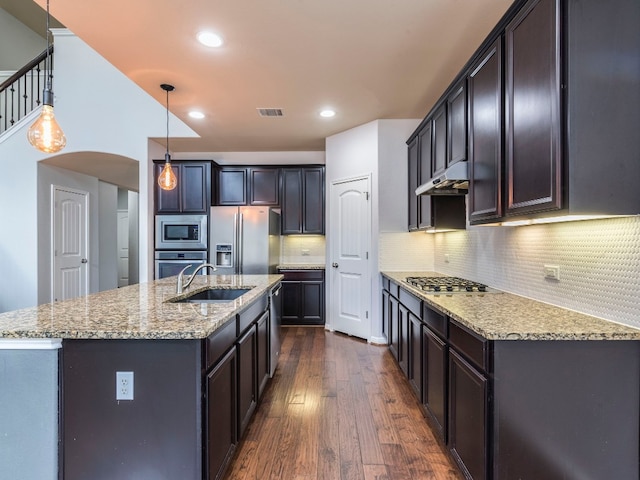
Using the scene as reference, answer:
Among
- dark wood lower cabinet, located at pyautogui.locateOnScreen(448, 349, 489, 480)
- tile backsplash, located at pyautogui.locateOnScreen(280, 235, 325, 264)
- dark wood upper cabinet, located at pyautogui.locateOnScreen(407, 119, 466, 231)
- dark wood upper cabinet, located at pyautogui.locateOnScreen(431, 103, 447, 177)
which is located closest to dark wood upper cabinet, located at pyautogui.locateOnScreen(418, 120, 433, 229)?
dark wood upper cabinet, located at pyautogui.locateOnScreen(407, 119, 466, 231)

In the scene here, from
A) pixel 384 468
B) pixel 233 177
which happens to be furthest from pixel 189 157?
pixel 384 468

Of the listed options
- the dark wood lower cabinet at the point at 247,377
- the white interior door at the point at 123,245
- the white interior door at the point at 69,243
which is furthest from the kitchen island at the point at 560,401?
the white interior door at the point at 123,245

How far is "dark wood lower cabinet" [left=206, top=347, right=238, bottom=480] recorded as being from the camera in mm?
1474

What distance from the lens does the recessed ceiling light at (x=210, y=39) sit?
2.37m

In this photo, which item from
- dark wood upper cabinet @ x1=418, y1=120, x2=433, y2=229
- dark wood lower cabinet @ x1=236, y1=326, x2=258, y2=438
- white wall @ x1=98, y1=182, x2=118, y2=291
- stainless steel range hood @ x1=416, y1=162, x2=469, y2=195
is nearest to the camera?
dark wood lower cabinet @ x1=236, y1=326, x2=258, y2=438

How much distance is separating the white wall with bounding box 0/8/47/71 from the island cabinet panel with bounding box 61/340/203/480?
722 cm

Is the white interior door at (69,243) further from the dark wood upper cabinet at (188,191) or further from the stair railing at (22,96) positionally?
the dark wood upper cabinet at (188,191)

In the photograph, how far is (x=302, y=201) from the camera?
206 inches

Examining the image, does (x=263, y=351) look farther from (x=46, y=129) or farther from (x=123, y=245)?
(x=123, y=245)

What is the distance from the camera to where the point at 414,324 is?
2592 millimetres

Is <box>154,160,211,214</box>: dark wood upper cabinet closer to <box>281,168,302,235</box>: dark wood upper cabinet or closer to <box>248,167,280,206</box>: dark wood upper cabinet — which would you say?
<box>248,167,280,206</box>: dark wood upper cabinet

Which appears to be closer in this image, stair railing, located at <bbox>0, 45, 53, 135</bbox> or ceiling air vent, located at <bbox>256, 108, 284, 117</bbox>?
ceiling air vent, located at <bbox>256, 108, 284, 117</bbox>

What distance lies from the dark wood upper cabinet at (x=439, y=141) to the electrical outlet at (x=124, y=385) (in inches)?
99.5

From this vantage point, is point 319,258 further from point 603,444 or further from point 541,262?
point 603,444
